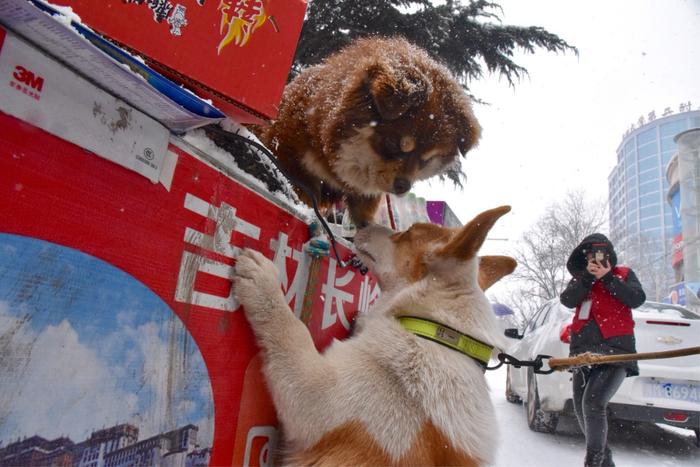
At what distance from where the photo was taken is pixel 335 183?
10.4ft

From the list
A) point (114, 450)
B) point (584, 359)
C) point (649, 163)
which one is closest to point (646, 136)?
point (649, 163)

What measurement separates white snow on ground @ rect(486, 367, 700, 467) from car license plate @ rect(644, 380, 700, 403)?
0.91 metres

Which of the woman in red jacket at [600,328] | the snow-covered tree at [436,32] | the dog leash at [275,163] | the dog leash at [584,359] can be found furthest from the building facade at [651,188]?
the dog leash at [275,163]

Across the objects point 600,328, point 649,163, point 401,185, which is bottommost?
point 600,328

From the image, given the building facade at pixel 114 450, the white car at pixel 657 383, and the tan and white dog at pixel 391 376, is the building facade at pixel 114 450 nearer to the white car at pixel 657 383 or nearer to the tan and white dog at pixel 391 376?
the tan and white dog at pixel 391 376

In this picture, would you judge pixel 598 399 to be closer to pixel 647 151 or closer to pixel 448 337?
pixel 448 337

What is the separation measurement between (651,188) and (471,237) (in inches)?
1867

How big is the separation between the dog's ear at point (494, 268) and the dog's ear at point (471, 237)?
1.89ft

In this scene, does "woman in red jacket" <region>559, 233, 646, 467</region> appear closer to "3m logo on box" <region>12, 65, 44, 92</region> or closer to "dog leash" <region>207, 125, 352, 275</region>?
"dog leash" <region>207, 125, 352, 275</region>

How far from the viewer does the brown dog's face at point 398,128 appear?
9.17 feet

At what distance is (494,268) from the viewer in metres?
2.93

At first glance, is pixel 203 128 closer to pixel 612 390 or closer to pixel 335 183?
pixel 335 183

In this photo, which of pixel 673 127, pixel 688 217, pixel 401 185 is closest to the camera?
pixel 401 185

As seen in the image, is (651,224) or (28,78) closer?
(28,78)
